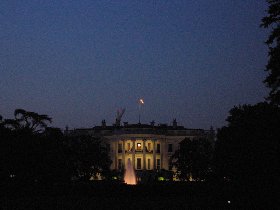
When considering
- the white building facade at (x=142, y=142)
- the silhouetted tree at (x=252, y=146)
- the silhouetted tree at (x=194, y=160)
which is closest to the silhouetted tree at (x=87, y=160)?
the silhouetted tree at (x=194, y=160)

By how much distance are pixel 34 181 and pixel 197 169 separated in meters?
39.4

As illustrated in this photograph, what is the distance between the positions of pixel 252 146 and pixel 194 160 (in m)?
48.9

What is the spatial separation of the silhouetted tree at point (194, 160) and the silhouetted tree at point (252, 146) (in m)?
25.1

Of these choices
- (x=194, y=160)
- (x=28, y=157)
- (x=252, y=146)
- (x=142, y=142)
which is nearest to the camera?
(x=252, y=146)

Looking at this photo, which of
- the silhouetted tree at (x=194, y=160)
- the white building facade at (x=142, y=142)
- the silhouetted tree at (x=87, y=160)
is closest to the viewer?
the silhouetted tree at (x=87, y=160)

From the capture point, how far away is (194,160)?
3435 inches

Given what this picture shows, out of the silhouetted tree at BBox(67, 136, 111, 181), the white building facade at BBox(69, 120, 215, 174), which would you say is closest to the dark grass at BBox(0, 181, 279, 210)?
the silhouetted tree at BBox(67, 136, 111, 181)

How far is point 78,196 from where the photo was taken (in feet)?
157

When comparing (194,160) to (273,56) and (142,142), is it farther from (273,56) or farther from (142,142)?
(273,56)

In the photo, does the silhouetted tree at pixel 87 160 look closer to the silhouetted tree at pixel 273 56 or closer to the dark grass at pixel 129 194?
the dark grass at pixel 129 194

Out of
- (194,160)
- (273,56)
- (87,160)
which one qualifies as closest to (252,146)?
(273,56)

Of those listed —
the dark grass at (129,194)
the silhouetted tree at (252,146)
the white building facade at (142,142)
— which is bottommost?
the dark grass at (129,194)

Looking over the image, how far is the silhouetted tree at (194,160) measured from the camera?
3359 inches

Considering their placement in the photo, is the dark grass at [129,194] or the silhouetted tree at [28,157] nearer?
the dark grass at [129,194]
